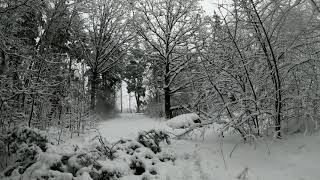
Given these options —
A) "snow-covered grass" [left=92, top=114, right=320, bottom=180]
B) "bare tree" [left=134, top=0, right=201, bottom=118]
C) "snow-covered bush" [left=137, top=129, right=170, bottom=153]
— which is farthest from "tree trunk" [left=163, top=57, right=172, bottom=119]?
"snow-covered grass" [left=92, top=114, right=320, bottom=180]

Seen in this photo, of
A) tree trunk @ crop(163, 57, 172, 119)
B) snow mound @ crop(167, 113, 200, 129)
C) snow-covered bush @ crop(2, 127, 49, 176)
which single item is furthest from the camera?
tree trunk @ crop(163, 57, 172, 119)

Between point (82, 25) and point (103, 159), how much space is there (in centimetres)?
1323

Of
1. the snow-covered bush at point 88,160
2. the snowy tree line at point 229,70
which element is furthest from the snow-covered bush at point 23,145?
the snowy tree line at point 229,70

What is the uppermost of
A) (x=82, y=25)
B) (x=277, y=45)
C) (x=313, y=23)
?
(x=82, y=25)

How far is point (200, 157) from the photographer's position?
5.86 metres

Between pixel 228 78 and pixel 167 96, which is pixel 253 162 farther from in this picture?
pixel 167 96

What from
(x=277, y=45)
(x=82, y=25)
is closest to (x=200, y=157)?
(x=277, y=45)

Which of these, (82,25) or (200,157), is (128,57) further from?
(200,157)

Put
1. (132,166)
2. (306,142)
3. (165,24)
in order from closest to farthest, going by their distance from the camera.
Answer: (306,142)
(132,166)
(165,24)

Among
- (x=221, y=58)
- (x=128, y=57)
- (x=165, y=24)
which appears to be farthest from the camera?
(x=128, y=57)

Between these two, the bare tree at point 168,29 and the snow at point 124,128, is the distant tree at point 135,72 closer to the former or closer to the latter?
the bare tree at point 168,29

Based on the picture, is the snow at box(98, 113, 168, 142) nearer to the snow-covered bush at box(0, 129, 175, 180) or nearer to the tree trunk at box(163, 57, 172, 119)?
the snow-covered bush at box(0, 129, 175, 180)

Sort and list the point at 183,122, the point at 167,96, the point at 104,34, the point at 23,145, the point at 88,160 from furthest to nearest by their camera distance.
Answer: the point at 104,34 → the point at 167,96 → the point at 183,122 → the point at 23,145 → the point at 88,160

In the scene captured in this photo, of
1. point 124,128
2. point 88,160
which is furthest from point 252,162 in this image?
point 124,128
